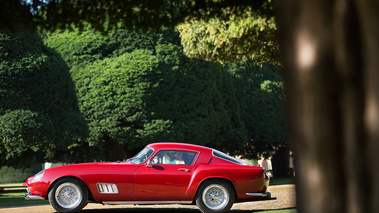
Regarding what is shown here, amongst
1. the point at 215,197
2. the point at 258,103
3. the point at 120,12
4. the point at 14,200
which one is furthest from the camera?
the point at 258,103

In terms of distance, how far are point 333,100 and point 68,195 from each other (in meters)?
9.51

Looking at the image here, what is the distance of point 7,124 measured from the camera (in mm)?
22656

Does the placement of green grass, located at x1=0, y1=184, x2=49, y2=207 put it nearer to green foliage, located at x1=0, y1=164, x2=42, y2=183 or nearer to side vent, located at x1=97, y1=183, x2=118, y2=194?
side vent, located at x1=97, y1=183, x2=118, y2=194

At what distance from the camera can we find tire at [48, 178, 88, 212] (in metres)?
10.4

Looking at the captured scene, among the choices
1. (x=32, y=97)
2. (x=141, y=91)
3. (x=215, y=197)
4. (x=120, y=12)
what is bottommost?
(x=215, y=197)

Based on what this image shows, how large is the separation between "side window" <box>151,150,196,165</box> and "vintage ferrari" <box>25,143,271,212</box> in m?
0.02

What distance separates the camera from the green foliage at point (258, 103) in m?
34.9

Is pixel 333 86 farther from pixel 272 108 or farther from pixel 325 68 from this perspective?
pixel 272 108

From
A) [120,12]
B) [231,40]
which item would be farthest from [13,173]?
[120,12]

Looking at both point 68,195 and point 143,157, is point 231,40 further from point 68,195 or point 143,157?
point 68,195

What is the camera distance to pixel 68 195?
10430 millimetres

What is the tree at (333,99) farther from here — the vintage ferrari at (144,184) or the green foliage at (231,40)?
the green foliage at (231,40)

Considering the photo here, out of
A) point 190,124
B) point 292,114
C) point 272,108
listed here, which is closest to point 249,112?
point 272,108

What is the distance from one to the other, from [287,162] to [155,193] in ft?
89.5
